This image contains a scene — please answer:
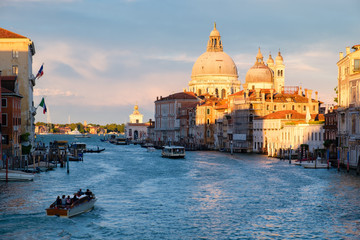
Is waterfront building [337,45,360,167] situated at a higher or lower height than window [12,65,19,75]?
lower

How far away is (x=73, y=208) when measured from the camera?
1439 inches

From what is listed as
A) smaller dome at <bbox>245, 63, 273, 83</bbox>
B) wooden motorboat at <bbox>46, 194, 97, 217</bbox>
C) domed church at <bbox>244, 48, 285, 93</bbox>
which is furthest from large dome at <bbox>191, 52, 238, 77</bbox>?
wooden motorboat at <bbox>46, 194, 97, 217</bbox>

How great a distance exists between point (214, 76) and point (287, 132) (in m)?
100

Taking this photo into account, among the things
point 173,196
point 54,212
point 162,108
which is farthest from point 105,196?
point 162,108

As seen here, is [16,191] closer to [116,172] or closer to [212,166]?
[116,172]

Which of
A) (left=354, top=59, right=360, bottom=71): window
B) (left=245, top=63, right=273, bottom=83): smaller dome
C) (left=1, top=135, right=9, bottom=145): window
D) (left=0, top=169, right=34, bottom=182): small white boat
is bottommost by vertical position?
(left=0, top=169, right=34, bottom=182): small white boat

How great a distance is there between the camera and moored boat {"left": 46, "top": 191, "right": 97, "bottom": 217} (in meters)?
36.1

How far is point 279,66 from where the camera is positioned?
167m

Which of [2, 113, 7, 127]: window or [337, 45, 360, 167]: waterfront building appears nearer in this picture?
[337, 45, 360, 167]: waterfront building

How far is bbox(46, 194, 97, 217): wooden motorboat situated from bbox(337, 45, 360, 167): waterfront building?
96.7 feet

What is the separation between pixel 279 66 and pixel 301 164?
318ft

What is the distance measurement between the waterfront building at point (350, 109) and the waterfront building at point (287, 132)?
1366 cm

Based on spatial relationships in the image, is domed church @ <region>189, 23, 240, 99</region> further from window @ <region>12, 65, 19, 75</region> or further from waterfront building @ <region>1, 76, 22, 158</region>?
waterfront building @ <region>1, 76, 22, 158</region>

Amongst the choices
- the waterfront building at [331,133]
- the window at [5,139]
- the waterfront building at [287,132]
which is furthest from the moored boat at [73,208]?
the waterfront building at [287,132]
